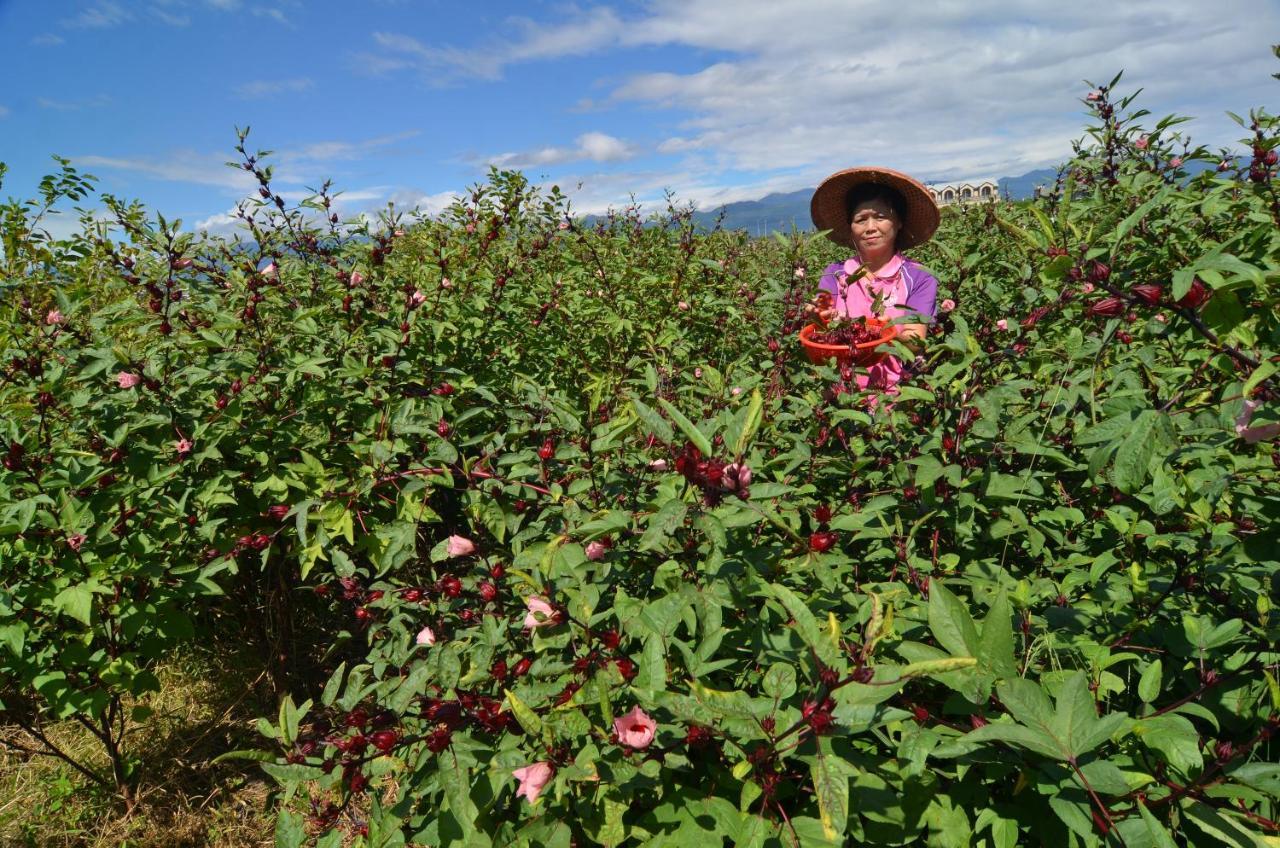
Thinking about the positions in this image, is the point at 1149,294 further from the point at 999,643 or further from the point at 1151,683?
the point at 1151,683

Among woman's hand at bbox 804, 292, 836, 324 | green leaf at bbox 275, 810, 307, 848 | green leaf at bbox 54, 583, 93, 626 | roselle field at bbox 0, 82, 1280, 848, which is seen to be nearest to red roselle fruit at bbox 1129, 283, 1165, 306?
roselle field at bbox 0, 82, 1280, 848

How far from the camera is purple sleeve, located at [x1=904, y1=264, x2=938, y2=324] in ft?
10.0

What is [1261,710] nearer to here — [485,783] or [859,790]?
[859,790]

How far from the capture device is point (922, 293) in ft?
10.4

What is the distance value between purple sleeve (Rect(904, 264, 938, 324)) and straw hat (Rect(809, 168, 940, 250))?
0.48 metres

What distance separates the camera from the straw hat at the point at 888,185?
11.7 ft

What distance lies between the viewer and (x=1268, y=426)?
1.07 metres

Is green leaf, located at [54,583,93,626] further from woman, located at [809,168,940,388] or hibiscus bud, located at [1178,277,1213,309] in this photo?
woman, located at [809,168,940,388]

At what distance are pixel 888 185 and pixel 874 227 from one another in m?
0.33

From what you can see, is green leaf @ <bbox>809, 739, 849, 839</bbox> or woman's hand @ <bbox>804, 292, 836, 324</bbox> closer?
green leaf @ <bbox>809, 739, 849, 839</bbox>

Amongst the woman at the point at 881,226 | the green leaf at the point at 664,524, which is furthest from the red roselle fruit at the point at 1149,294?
the woman at the point at 881,226

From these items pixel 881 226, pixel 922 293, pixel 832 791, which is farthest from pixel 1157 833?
pixel 881 226

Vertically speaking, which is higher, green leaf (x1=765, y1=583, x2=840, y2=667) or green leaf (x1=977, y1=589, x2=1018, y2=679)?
green leaf (x1=765, y1=583, x2=840, y2=667)

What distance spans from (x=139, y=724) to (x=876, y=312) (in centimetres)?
357
